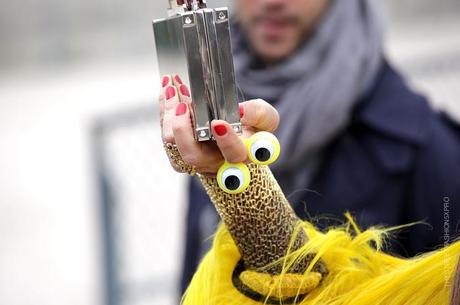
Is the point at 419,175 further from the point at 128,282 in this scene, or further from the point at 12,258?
the point at 12,258

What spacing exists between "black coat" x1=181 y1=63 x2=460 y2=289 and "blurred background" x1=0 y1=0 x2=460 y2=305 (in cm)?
80

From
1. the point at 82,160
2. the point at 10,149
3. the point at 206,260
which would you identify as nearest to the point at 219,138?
the point at 206,260

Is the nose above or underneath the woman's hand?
above

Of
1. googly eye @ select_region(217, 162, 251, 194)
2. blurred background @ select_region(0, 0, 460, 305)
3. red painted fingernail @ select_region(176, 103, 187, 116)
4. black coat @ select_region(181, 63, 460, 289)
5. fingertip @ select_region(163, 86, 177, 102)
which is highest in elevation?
fingertip @ select_region(163, 86, 177, 102)

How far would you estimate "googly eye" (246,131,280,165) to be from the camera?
3.04ft

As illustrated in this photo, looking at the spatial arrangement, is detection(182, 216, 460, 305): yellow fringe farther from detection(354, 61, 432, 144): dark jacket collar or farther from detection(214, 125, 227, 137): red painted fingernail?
detection(354, 61, 432, 144): dark jacket collar

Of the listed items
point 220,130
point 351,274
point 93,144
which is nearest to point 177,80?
point 220,130

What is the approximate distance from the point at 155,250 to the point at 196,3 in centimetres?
196

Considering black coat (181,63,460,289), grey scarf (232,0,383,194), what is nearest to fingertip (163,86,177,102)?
black coat (181,63,460,289)

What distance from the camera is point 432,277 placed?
0.99 meters

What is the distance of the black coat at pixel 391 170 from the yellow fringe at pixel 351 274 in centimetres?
63

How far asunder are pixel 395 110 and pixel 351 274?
0.90 meters

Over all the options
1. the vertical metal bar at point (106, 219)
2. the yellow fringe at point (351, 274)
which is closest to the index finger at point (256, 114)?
the yellow fringe at point (351, 274)

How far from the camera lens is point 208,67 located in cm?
92
